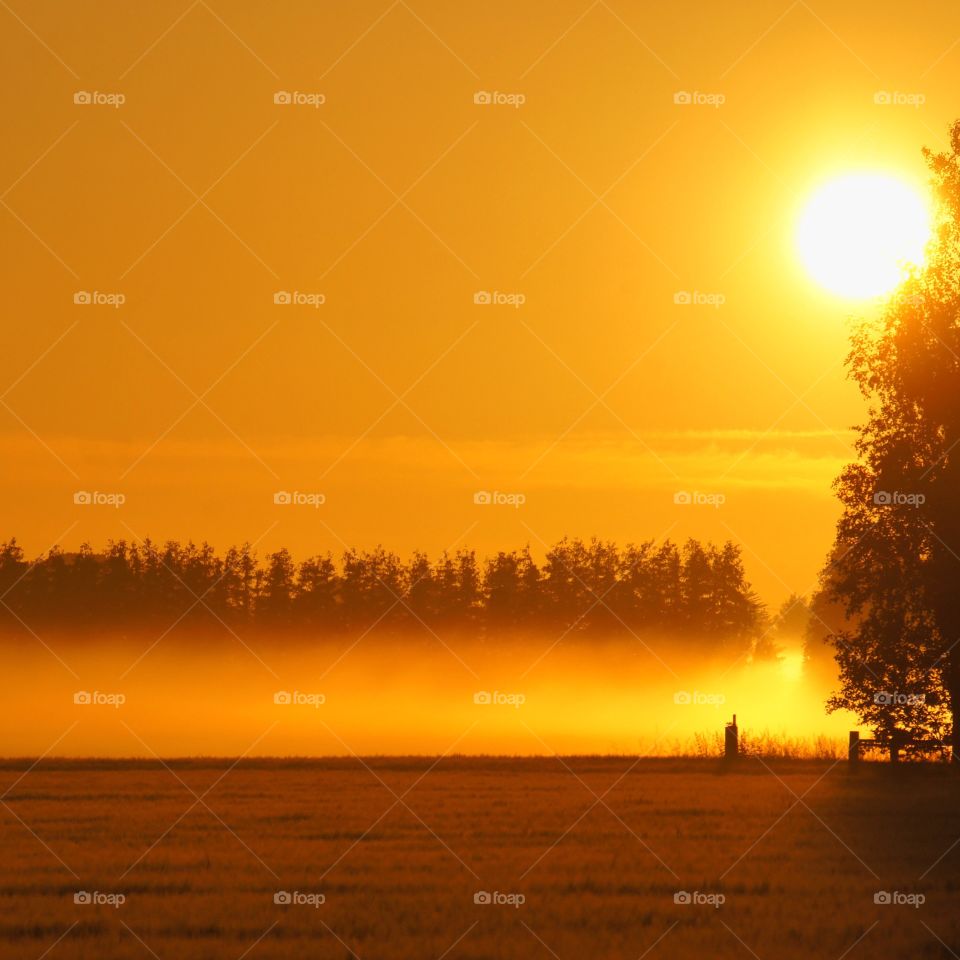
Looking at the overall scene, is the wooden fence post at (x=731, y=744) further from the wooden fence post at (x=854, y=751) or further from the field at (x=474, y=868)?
the field at (x=474, y=868)

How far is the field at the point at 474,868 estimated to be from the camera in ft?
53.1

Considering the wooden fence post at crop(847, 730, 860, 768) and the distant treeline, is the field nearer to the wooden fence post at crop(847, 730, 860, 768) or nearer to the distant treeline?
the wooden fence post at crop(847, 730, 860, 768)

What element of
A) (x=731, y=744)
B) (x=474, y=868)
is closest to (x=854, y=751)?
(x=731, y=744)

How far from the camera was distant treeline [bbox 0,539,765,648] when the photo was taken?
11675 centimetres

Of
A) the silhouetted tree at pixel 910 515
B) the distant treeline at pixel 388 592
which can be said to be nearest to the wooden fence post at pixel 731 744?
the silhouetted tree at pixel 910 515

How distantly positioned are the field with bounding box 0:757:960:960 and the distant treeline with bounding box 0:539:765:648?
8416 centimetres

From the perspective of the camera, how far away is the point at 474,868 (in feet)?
67.9

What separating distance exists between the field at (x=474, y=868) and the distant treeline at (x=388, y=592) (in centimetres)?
8416

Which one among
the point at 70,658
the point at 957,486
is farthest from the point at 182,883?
the point at 70,658

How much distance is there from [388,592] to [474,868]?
346 feet

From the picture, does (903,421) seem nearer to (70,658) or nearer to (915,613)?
(915,613)

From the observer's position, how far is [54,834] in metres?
24.0

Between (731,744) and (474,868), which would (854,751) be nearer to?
(731,744)

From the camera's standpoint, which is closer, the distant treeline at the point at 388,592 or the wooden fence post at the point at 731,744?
the wooden fence post at the point at 731,744
